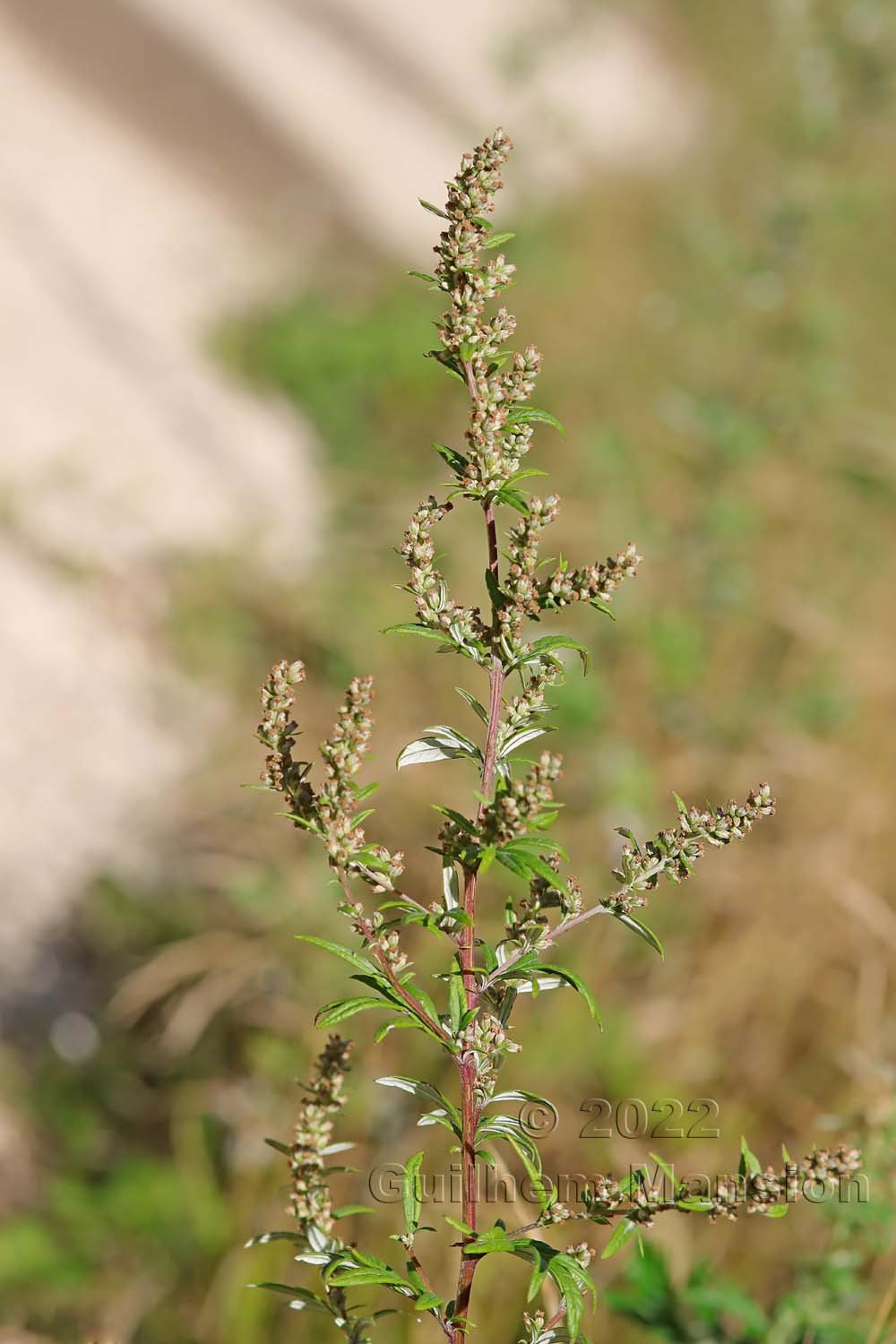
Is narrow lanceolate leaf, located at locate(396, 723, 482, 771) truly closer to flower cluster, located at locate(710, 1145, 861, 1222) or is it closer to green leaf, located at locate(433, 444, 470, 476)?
green leaf, located at locate(433, 444, 470, 476)

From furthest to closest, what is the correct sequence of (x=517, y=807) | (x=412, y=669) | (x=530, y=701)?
1. (x=412, y=669)
2. (x=530, y=701)
3. (x=517, y=807)

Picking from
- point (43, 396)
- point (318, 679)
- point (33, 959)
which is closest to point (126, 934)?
point (33, 959)

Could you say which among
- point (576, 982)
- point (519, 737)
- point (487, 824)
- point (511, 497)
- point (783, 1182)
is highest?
point (511, 497)

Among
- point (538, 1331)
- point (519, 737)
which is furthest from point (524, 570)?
point (538, 1331)

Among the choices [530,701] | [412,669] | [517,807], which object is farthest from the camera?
[412,669]

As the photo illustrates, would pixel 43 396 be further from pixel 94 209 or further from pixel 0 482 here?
pixel 94 209

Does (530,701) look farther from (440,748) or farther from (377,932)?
(377,932)
